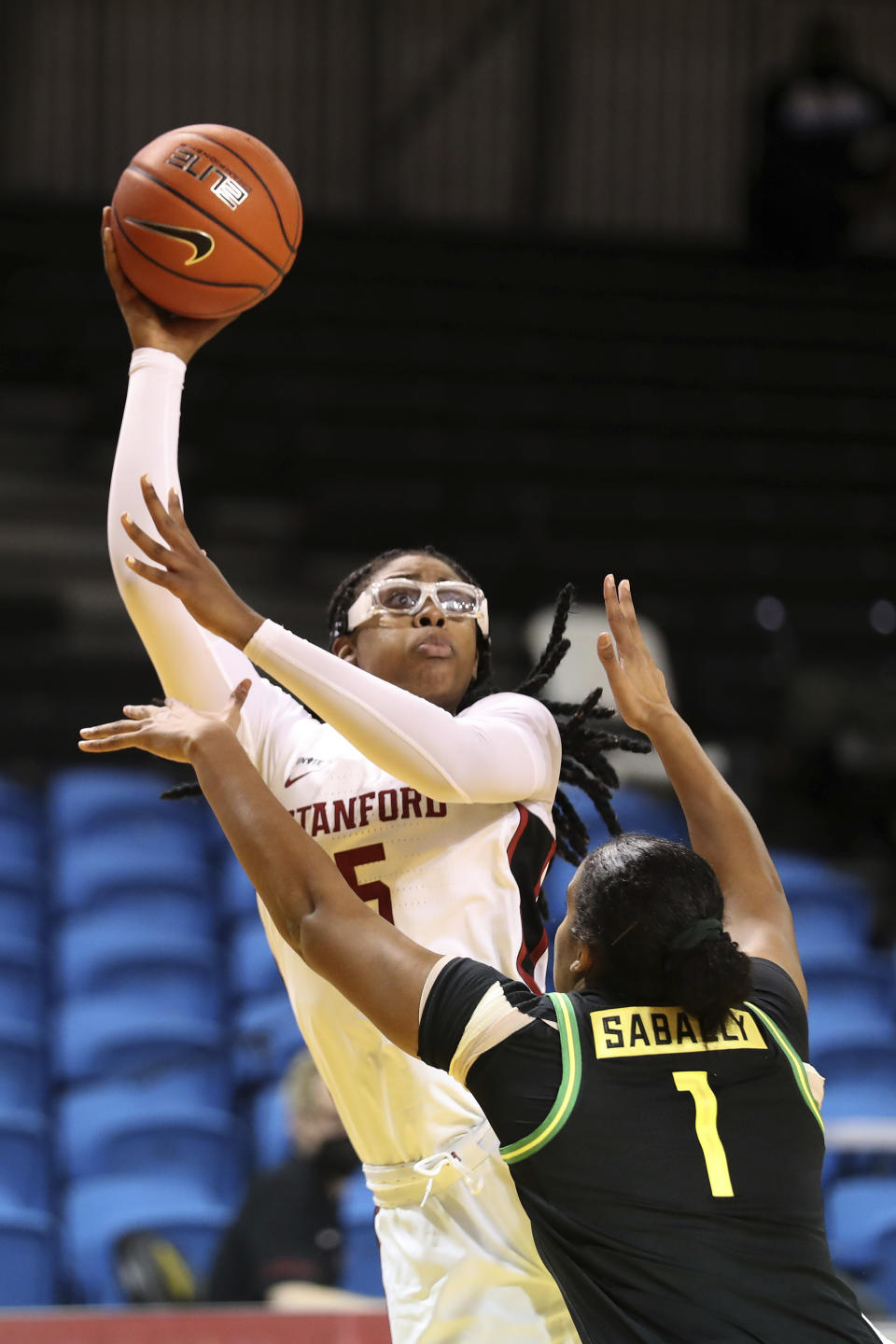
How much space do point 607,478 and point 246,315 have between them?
211 centimetres

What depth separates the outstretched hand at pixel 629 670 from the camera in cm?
281

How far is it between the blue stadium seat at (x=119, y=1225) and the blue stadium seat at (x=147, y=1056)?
62 cm

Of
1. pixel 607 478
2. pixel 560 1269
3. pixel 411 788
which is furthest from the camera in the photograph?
pixel 607 478

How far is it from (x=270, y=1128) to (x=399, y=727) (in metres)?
3.59

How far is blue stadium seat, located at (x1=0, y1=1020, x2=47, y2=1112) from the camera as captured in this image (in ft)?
19.3

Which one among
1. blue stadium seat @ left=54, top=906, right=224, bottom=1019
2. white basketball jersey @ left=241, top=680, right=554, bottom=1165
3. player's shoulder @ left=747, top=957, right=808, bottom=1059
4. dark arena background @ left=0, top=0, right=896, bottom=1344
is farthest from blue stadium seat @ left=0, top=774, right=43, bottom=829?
player's shoulder @ left=747, top=957, right=808, bottom=1059

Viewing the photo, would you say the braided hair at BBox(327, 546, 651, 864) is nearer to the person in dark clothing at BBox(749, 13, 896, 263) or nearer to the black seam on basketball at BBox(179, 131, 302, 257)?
the black seam on basketball at BBox(179, 131, 302, 257)

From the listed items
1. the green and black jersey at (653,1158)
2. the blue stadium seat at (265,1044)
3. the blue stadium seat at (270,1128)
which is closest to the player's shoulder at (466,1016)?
the green and black jersey at (653,1158)

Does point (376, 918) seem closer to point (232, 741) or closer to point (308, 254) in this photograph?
point (232, 741)

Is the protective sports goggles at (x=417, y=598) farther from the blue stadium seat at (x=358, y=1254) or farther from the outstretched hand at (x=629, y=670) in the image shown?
the blue stadium seat at (x=358, y=1254)

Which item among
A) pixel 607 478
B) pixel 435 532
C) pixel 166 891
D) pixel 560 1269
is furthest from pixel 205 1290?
pixel 607 478

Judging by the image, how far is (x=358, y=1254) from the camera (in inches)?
198

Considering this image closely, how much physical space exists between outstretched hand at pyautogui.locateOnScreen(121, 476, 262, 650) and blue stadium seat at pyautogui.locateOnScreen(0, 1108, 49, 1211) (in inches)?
129

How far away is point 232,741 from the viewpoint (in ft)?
8.18
